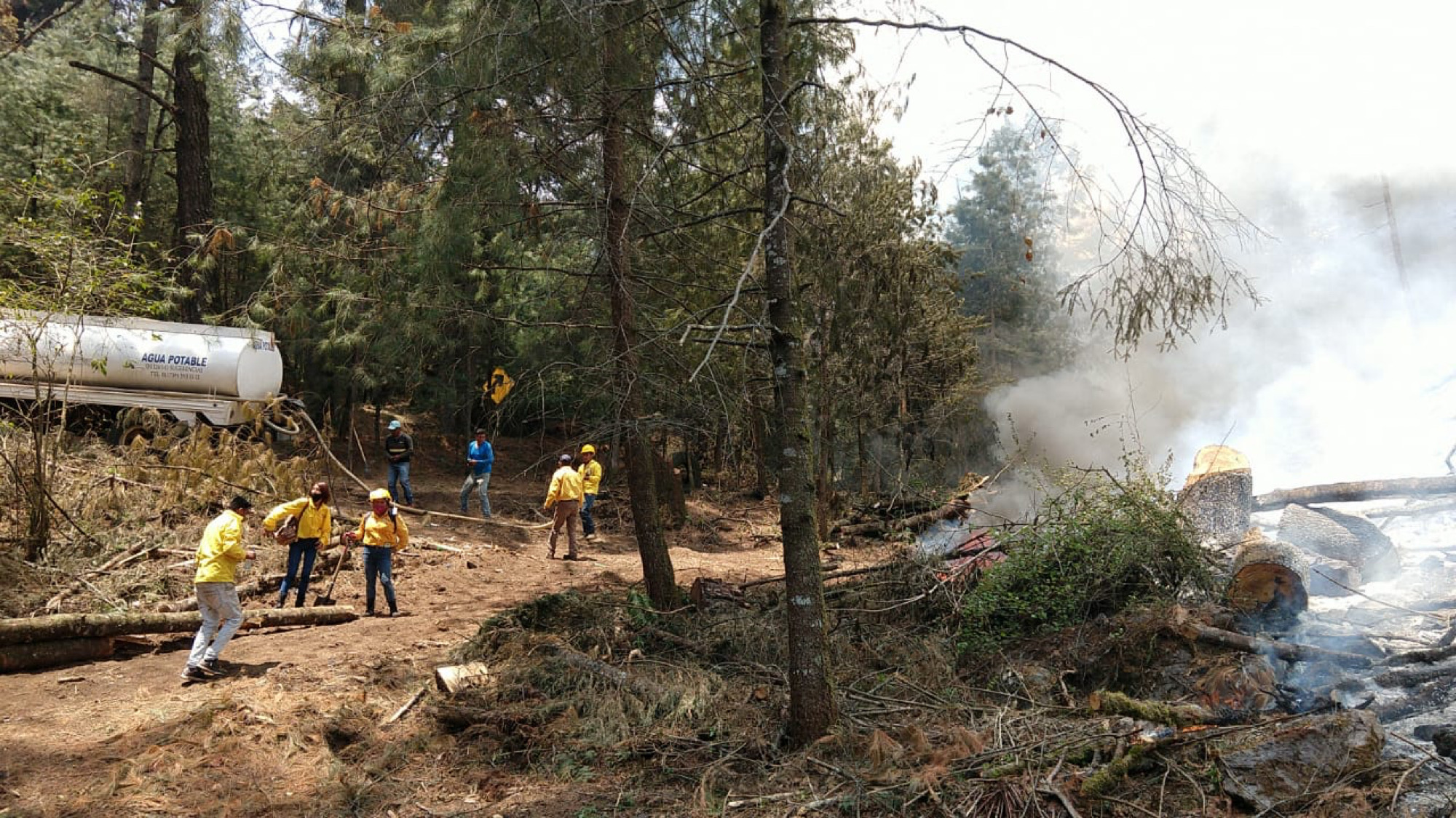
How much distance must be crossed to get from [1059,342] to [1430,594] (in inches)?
823

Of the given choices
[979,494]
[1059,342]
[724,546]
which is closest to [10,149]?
[724,546]

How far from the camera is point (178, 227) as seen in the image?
16.5 meters

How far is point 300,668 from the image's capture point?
7992 millimetres

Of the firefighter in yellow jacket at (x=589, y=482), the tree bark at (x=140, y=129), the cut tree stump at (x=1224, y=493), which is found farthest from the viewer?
the tree bark at (x=140, y=129)

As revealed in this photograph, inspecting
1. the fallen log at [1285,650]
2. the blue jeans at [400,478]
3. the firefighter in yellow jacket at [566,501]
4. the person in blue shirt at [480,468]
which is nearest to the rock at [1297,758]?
the fallen log at [1285,650]

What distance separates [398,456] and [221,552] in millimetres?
7476

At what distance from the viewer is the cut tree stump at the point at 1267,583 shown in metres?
7.78

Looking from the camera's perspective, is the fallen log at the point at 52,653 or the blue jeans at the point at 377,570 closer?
the fallen log at the point at 52,653

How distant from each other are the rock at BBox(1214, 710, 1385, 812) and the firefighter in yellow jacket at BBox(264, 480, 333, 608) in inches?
347

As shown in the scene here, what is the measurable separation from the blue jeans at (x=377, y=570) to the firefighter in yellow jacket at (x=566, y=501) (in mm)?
2885

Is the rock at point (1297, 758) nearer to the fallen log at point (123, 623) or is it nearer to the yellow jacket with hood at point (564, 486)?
the fallen log at point (123, 623)

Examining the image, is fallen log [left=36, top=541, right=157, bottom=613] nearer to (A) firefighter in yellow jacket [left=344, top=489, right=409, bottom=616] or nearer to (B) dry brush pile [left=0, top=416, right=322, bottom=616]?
(B) dry brush pile [left=0, top=416, right=322, bottom=616]

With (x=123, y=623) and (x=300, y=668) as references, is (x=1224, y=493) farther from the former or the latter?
(x=123, y=623)

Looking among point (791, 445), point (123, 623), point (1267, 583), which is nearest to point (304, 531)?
Answer: point (123, 623)
